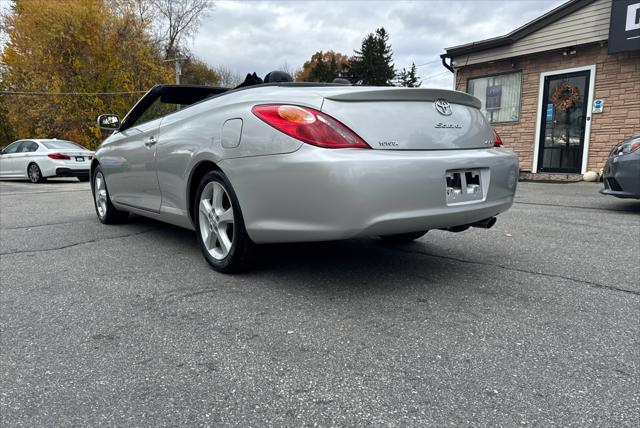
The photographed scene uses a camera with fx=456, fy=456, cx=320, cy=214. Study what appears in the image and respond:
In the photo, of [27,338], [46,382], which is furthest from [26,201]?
[46,382]

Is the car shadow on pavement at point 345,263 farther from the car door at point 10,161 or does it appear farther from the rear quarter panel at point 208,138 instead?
the car door at point 10,161

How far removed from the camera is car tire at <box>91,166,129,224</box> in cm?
482

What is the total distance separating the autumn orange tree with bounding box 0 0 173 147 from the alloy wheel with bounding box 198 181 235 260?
Result: 24.0 metres

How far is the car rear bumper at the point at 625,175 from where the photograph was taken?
208 inches

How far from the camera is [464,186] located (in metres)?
2.58

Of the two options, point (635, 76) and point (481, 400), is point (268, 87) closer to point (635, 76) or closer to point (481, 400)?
point (481, 400)

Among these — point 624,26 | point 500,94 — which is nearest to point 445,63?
point 500,94

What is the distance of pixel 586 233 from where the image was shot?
4332 millimetres

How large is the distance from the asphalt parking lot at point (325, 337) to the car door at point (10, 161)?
12.0 m

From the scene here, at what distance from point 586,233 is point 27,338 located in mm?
4490

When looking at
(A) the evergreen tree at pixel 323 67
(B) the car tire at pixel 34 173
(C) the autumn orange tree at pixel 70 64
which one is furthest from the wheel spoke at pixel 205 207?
(A) the evergreen tree at pixel 323 67

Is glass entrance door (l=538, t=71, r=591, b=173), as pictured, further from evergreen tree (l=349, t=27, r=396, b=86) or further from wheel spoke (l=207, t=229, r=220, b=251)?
evergreen tree (l=349, t=27, r=396, b=86)

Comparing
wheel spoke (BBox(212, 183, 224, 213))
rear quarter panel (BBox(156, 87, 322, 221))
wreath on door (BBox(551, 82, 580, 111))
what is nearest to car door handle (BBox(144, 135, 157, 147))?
rear quarter panel (BBox(156, 87, 322, 221))

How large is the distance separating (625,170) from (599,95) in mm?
5882
